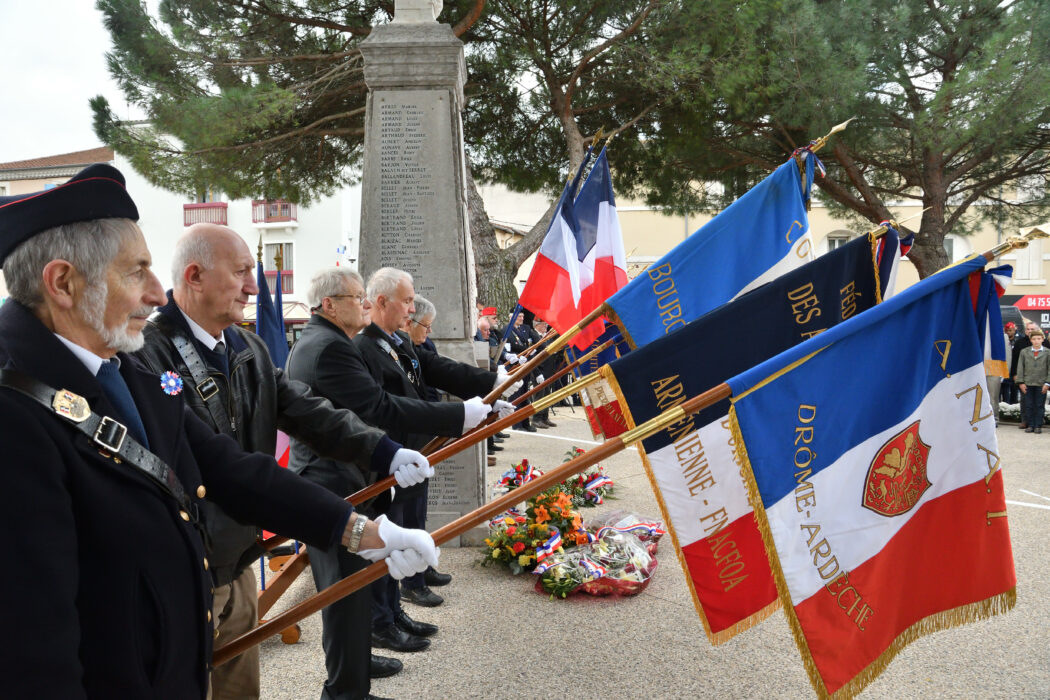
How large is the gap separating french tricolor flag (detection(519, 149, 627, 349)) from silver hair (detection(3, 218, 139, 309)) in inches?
171

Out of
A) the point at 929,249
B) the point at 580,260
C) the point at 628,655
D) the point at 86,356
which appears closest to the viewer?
the point at 86,356

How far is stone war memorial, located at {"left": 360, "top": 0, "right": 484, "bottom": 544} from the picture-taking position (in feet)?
19.4

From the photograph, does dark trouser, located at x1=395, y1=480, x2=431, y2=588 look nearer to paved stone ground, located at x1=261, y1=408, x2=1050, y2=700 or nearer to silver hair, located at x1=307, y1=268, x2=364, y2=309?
paved stone ground, located at x1=261, y1=408, x2=1050, y2=700

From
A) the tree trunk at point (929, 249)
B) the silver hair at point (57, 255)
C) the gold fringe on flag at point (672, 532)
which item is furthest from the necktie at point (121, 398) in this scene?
the tree trunk at point (929, 249)

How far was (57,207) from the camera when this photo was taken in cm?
140

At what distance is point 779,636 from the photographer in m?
4.03

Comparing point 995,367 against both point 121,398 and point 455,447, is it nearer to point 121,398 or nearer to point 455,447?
point 455,447

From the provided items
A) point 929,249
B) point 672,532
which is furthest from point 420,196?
point 929,249

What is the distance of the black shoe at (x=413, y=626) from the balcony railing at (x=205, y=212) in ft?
104

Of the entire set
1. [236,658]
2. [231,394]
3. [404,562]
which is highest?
[231,394]

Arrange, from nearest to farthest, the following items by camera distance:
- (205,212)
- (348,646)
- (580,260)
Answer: (348,646)
(580,260)
(205,212)

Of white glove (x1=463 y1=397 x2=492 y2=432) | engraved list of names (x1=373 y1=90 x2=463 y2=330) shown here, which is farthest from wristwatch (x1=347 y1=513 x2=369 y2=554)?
engraved list of names (x1=373 y1=90 x2=463 y2=330)

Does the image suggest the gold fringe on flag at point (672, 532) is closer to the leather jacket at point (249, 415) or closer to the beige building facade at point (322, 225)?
the leather jacket at point (249, 415)

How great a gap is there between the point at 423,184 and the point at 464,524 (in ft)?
14.2
